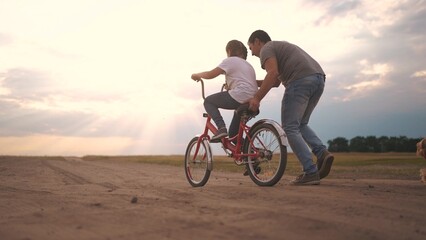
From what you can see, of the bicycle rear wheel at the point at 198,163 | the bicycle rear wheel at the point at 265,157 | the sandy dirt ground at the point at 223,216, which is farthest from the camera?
the bicycle rear wheel at the point at 198,163

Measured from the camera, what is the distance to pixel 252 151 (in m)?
6.92

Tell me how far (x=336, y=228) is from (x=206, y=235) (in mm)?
1033

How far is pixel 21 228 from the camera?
11.7 feet

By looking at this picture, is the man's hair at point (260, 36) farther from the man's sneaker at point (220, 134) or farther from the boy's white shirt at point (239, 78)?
the man's sneaker at point (220, 134)

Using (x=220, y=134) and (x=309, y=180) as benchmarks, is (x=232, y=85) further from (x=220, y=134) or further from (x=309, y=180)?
(x=309, y=180)

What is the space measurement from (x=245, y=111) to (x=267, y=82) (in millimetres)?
646

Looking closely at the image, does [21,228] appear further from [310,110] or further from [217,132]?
[310,110]

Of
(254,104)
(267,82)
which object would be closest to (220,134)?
(254,104)

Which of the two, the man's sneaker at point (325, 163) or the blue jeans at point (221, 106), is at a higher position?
the blue jeans at point (221, 106)

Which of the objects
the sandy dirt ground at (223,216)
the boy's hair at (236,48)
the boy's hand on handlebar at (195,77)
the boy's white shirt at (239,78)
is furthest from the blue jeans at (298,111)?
the boy's hand on handlebar at (195,77)

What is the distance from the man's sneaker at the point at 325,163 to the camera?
698cm

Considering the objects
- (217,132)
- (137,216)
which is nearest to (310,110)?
(217,132)

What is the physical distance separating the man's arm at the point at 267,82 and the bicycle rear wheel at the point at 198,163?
129 cm

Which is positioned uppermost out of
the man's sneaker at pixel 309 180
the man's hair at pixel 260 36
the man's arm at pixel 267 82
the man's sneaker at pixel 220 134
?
the man's hair at pixel 260 36
